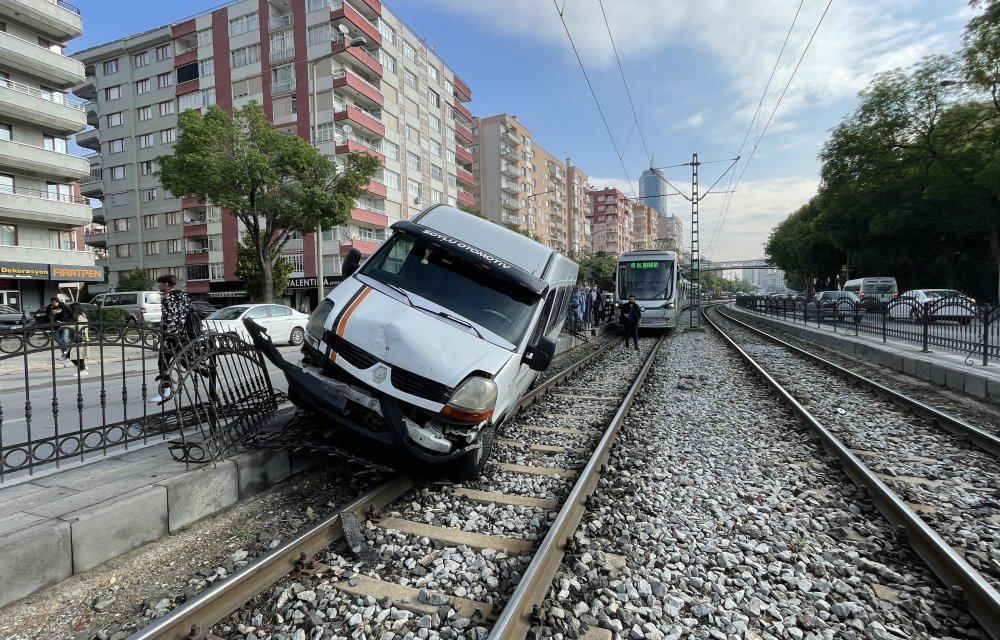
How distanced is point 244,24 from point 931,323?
4574cm

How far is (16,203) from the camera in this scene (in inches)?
1106

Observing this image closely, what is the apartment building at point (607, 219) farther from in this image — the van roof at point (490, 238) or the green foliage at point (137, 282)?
the van roof at point (490, 238)

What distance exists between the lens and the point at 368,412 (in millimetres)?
3945

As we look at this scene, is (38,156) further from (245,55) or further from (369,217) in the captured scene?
(369,217)

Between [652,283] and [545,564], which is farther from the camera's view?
[652,283]

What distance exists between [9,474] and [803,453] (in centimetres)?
730

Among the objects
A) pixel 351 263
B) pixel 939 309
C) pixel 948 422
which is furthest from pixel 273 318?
pixel 939 309

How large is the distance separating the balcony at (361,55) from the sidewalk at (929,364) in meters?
34.0

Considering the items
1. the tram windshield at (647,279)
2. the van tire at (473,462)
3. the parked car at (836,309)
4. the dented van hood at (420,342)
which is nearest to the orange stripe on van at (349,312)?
the dented van hood at (420,342)

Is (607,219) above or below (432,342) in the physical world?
above

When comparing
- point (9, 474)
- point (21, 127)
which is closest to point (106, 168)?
point (21, 127)

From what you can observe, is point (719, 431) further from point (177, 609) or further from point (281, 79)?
point (281, 79)

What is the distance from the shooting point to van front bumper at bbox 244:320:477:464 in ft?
12.4

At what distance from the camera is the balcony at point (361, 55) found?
35381mm
